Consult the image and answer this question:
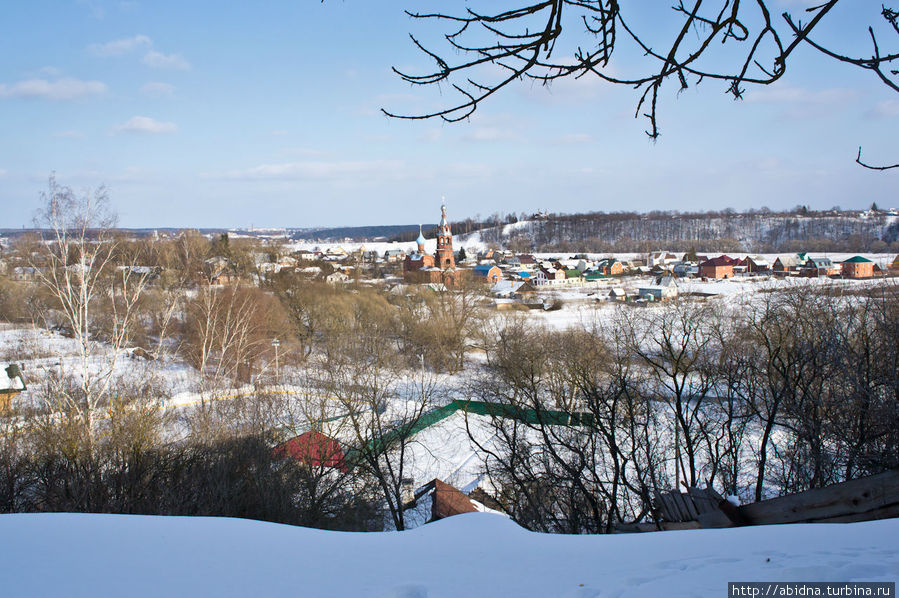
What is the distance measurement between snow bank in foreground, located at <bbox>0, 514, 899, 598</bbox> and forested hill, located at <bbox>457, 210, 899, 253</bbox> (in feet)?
277

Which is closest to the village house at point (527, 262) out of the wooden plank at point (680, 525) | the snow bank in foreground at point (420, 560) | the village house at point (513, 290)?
the village house at point (513, 290)

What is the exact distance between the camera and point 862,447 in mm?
8422

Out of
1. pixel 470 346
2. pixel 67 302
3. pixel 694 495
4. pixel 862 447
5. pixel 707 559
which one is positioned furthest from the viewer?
pixel 470 346

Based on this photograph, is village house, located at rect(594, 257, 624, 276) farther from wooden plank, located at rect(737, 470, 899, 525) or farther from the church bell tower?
wooden plank, located at rect(737, 470, 899, 525)

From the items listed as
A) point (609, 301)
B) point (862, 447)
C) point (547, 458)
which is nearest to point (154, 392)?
point (547, 458)

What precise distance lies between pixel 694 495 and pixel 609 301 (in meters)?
34.2

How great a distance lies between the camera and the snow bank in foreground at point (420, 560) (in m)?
2.33

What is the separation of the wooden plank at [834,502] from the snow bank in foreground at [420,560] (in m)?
0.96

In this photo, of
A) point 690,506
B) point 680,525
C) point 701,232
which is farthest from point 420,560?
point 701,232

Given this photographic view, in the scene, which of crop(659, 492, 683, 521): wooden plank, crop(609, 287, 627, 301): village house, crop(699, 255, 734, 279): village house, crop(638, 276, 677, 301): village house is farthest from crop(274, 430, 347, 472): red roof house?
crop(699, 255, 734, 279): village house

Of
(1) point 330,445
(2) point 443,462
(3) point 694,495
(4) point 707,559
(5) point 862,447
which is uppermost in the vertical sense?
(4) point 707,559

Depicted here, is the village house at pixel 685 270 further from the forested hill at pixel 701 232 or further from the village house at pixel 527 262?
the forested hill at pixel 701 232

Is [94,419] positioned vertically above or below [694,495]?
below

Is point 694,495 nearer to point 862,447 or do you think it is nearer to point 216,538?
point 216,538
